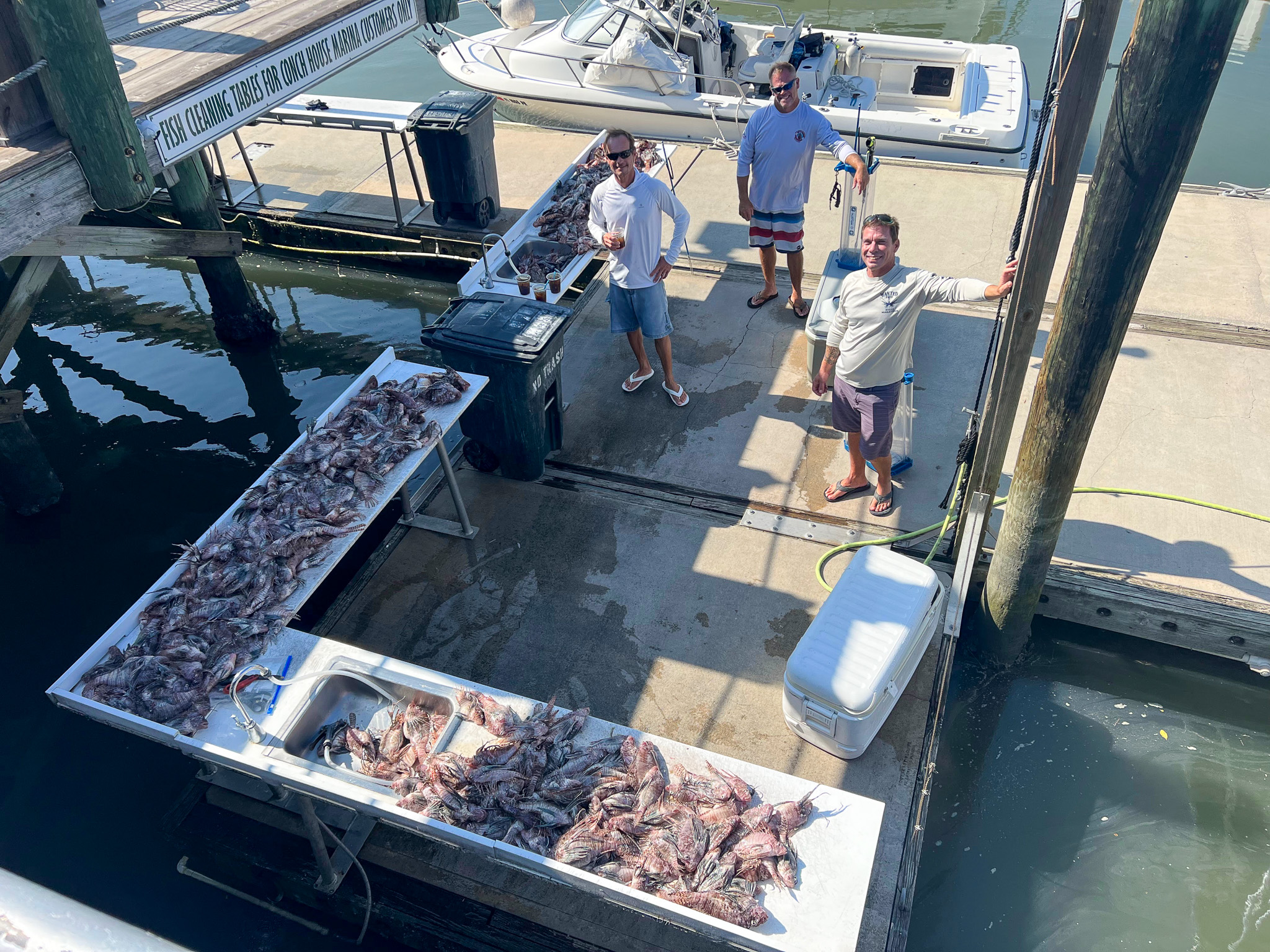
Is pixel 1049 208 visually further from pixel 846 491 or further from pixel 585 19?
pixel 585 19

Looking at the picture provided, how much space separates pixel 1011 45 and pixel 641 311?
47.7 ft

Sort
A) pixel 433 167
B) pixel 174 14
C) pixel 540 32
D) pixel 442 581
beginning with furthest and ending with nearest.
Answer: pixel 540 32, pixel 433 167, pixel 174 14, pixel 442 581

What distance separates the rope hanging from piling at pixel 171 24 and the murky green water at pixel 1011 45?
661 centimetres

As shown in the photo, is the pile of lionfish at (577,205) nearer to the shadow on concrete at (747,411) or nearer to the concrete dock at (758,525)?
the concrete dock at (758,525)

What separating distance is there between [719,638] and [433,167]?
6.28m

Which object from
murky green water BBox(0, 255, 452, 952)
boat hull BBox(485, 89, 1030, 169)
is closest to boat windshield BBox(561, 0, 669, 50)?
boat hull BBox(485, 89, 1030, 169)

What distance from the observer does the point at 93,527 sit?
682 cm

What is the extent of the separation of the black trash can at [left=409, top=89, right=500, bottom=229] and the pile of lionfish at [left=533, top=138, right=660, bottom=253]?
105 cm

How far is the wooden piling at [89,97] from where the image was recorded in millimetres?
4180

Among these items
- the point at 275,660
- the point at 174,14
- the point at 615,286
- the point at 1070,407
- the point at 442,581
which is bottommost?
the point at 442,581

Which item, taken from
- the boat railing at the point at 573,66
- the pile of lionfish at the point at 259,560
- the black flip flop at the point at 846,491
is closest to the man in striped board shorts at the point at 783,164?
the black flip flop at the point at 846,491

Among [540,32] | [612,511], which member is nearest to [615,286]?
[612,511]

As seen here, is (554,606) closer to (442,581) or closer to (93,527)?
(442,581)

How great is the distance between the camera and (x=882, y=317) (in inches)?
189
